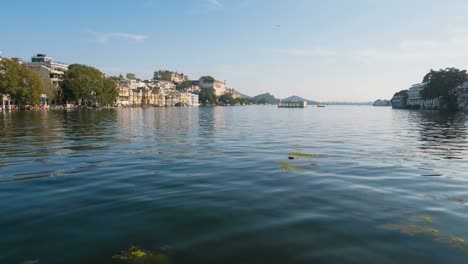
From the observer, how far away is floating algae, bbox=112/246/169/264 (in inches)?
249

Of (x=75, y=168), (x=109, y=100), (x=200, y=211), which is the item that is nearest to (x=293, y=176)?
(x=200, y=211)

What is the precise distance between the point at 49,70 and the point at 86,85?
62.2 feet

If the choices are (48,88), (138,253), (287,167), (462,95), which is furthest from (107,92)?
A: (138,253)

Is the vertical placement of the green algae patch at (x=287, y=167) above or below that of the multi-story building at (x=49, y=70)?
below

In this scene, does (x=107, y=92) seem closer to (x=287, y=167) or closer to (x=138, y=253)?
(x=287, y=167)

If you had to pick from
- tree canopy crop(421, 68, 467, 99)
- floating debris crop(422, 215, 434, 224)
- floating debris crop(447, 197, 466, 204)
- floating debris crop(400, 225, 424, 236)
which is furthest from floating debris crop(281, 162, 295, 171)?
tree canopy crop(421, 68, 467, 99)

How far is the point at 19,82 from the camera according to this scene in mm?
94500

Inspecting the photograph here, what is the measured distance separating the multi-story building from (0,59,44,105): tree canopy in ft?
59.4

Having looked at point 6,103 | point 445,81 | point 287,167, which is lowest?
point 287,167

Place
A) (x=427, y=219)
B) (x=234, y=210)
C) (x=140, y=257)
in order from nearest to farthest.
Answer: (x=140, y=257) → (x=427, y=219) → (x=234, y=210)

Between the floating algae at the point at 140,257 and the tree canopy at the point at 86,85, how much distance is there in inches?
5015

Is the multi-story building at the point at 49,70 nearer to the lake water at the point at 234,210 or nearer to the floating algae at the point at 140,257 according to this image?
the lake water at the point at 234,210

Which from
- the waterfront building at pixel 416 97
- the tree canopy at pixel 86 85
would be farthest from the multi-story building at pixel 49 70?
the waterfront building at pixel 416 97

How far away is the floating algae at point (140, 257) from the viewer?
6320 millimetres
